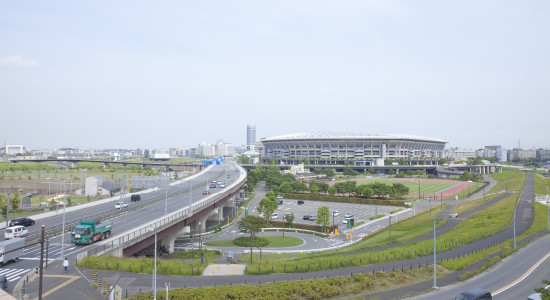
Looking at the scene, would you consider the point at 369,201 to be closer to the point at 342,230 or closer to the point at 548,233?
the point at 342,230

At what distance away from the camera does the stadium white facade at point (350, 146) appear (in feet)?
516

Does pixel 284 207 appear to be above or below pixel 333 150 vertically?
below

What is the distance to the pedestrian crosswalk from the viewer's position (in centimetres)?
2047

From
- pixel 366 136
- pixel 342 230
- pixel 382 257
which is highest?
pixel 366 136

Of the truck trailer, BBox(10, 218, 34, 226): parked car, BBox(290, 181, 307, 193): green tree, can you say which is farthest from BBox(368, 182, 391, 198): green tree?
the truck trailer

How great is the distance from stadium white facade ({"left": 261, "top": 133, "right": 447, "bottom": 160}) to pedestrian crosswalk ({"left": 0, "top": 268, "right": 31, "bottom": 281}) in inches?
5653

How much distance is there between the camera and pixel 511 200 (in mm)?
56031

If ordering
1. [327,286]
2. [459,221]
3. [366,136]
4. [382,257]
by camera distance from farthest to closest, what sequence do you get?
[366,136], [459,221], [382,257], [327,286]

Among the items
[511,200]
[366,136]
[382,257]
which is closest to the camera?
[382,257]

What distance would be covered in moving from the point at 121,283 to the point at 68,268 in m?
4.88

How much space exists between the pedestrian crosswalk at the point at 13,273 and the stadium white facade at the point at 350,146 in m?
144

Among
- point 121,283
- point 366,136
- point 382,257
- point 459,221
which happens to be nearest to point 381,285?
point 382,257

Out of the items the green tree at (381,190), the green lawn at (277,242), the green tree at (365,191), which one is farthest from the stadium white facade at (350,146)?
the green lawn at (277,242)

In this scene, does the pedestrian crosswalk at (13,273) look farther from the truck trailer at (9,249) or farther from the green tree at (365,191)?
the green tree at (365,191)
